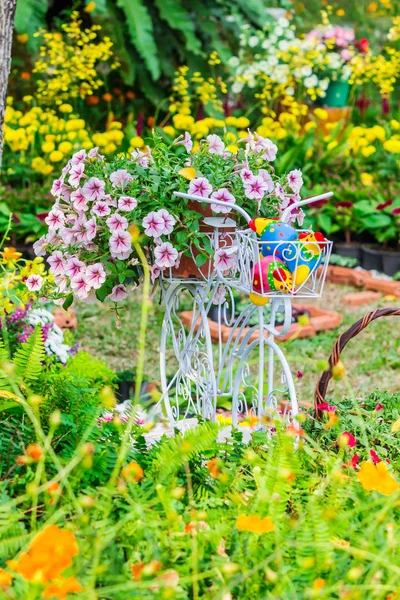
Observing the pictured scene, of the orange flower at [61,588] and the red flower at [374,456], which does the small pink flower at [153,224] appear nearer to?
the red flower at [374,456]

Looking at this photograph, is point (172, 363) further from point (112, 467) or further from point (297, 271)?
point (112, 467)

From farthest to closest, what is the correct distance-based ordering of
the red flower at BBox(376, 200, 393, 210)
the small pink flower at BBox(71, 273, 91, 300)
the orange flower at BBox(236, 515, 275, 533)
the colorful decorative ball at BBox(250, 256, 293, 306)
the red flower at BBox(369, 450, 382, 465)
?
the red flower at BBox(376, 200, 393, 210)
the small pink flower at BBox(71, 273, 91, 300)
the colorful decorative ball at BBox(250, 256, 293, 306)
the red flower at BBox(369, 450, 382, 465)
the orange flower at BBox(236, 515, 275, 533)

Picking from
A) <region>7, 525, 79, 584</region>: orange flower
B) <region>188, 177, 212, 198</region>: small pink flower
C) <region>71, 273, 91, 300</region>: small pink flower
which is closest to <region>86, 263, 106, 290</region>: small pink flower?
<region>71, 273, 91, 300</region>: small pink flower

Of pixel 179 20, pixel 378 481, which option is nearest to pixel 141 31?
pixel 179 20

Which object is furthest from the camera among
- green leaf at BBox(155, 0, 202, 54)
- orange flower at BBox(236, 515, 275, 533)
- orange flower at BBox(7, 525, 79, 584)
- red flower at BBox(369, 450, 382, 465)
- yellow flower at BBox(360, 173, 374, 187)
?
green leaf at BBox(155, 0, 202, 54)

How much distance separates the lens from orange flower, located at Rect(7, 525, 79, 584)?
1044 mm

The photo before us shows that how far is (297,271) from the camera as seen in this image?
210 centimetres

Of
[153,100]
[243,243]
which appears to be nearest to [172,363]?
[243,243]

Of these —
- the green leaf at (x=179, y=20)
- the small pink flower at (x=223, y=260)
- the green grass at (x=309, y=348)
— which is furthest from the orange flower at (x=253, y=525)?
the green leaf at (x=179, y=20)

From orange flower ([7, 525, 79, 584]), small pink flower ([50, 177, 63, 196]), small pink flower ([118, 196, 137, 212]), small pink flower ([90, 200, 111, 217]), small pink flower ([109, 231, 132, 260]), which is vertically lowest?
orange flower ([7, 525, 79, 584])

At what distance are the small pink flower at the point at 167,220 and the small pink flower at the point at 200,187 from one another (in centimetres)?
9

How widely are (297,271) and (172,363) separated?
222cm

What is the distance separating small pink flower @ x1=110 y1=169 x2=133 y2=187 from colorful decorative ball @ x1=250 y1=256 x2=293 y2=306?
521 millimetres

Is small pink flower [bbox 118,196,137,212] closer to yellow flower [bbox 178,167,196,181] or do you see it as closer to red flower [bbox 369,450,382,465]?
yellow flower [bbox 178,167,196,181]
